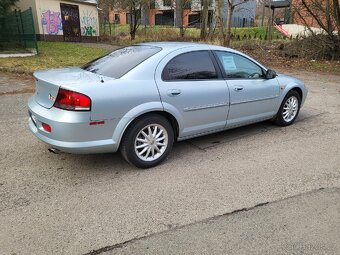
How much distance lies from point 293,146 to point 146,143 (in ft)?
7.65

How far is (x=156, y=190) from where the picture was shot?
370cm

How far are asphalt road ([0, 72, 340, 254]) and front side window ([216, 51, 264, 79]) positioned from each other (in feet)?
3.28

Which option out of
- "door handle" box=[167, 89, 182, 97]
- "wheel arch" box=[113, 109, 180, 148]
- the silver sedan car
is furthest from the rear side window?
"wheel arch" box=[113, 109, 180, 148]

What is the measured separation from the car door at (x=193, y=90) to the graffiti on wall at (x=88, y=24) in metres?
25.4

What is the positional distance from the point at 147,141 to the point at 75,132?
3.01 ft

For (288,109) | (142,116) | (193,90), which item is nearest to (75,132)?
(142,116)

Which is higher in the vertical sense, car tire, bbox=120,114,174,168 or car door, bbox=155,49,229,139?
car door, bbox=155,49,229,139

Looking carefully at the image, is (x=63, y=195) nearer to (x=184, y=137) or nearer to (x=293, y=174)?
(x=184, y=137)

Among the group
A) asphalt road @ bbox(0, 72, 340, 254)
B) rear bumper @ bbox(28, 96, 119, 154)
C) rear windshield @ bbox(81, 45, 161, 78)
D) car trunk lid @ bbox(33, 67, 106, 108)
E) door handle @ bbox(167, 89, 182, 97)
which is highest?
rear windshield @ bbox(81, 45, 161, 78)

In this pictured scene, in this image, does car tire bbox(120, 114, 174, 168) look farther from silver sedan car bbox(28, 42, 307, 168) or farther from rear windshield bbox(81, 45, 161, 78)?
rear windshield bbox(81, 45, 161, 78)

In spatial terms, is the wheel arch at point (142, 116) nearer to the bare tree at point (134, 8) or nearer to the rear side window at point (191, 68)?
the rear side window at point (191, 68)

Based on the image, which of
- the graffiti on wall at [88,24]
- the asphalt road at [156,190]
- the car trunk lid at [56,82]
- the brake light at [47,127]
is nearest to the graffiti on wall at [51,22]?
the graffiti on wall at [88,24]

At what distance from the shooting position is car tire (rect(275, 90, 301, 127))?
19.3 ft

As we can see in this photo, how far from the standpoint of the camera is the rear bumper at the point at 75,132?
12.0 feet
